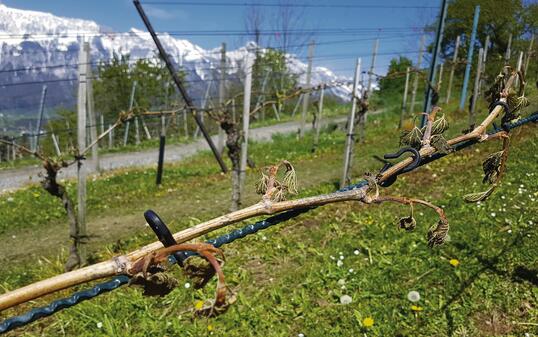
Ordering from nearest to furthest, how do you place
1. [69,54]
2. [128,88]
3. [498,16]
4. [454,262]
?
1. [454,262]
2. [498,16]
3. [69,54]
4. [128,88]

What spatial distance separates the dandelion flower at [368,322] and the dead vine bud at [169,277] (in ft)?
8.18

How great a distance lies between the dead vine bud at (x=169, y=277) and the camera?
0.41m

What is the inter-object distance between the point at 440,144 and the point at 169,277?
1.62 feet

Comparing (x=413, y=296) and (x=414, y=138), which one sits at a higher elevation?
(x=414, y=138)

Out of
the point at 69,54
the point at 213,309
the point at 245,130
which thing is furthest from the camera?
the point at 69,54

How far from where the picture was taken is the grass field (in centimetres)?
274

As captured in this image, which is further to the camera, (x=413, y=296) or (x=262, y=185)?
(x=413, y=296)

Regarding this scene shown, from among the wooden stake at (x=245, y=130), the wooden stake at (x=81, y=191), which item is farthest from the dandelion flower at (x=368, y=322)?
the wooden stake at (x=245, y=130)

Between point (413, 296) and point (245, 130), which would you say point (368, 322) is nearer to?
point (413, 296)

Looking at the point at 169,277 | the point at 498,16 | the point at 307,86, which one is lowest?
the point at 169,277

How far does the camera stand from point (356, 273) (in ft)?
10.7

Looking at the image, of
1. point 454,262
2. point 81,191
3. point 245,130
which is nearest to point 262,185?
point 454,262

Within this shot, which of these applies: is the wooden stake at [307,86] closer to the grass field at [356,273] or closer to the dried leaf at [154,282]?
the grass field at [356,273]

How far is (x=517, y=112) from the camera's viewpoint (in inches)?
31.5
